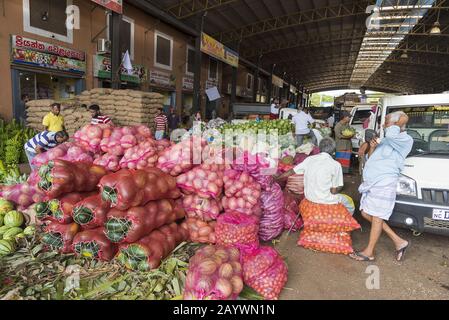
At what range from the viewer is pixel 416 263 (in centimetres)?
383

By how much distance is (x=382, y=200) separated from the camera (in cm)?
371

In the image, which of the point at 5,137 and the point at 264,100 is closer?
the point at 5,137

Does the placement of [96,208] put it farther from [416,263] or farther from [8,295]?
[416,263]

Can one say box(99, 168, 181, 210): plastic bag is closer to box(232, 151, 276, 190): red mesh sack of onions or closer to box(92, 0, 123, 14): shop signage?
box(232, 151, 276, 190): red mesh sack of onions

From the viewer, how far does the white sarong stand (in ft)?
12.1

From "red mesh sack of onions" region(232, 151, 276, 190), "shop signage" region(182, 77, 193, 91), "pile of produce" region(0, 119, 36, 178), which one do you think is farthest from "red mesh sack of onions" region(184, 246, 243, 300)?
"shop signage" region(182, 77, 193, 91)

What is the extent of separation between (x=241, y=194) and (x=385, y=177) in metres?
1.68

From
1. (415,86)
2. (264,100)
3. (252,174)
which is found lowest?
(252,174)

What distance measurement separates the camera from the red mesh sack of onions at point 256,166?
406 centimetres

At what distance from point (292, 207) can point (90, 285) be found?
2.99m

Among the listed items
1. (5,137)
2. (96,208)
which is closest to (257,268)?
(96,208)

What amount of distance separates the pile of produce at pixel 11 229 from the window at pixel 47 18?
809 cm

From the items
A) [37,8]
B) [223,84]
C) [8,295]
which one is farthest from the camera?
[223,84]

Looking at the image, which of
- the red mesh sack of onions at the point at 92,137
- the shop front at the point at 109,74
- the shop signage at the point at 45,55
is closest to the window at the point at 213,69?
the shop front at the point at 109,74
